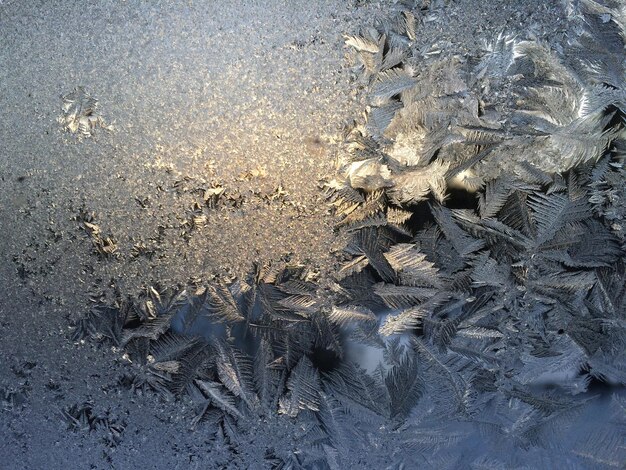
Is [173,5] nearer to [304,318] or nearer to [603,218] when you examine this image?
[304,318]

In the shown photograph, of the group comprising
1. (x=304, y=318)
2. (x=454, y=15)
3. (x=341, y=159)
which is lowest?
(x=304, y=318)

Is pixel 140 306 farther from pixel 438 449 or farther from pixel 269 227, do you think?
pixel 438 449

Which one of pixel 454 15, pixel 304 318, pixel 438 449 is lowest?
pixel 438 449

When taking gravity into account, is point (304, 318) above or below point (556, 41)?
below

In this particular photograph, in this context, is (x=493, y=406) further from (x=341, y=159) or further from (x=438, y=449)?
(x=341, y=159)

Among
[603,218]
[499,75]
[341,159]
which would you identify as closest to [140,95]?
[341,159]

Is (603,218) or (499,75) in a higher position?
(499,75)

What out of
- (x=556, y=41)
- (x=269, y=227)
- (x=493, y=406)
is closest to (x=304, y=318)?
(x=269, y=227)
